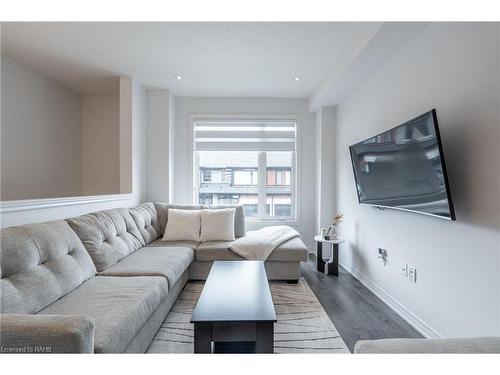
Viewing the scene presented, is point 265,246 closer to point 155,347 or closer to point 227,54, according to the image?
point 155,347

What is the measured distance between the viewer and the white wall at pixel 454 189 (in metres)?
1.37

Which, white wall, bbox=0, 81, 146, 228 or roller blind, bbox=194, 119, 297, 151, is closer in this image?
white wall, bbox=0, 81, 146, 228

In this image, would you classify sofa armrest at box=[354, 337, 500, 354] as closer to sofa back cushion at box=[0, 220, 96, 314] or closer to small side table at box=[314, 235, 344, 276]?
sofa back cushion at box=[0, 220, 96, 314]

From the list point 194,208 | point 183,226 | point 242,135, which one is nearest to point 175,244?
point 183,226

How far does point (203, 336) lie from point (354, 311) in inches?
61.2

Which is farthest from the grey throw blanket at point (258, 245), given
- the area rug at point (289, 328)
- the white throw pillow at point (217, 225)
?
the area rug at point (289, 328)

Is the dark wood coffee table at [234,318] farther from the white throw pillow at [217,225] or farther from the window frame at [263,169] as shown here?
the window frame at [263,169]

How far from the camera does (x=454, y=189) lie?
5.26ft

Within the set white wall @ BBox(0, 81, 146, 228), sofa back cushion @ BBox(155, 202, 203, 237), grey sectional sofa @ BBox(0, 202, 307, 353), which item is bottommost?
grey sectional sofa @ BBox(0, 202, 307, 353)

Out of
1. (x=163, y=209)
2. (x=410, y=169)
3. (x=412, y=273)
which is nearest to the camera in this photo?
(x=410, y=169)

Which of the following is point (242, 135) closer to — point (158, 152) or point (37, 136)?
point (158, 152)

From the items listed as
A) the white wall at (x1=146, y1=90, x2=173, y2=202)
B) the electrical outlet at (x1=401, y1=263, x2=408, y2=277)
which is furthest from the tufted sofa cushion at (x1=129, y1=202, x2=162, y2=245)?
the electrical outlet at (x1=401, y1=263, x2=408, y2=277)

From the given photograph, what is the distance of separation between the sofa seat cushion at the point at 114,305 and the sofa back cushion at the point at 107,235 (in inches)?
9.3

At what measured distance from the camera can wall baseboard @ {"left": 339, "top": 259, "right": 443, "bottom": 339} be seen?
183 centimetres
